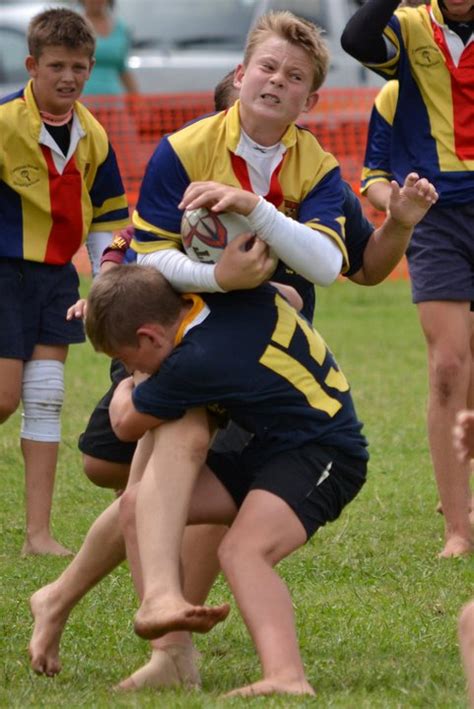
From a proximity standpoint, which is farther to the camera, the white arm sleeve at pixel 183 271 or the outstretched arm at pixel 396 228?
the outstretched arm at pixel 396 228

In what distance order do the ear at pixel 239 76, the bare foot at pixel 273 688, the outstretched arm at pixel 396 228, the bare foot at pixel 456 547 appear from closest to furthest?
the bare foot at pixel 273 688 < the outstretched arm at pixel 396 228 < the ear at pixel 239 76 < the bare foot at pixel 456 547

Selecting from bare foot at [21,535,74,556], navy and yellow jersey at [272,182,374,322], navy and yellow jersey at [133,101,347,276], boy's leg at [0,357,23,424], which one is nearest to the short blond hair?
navy and yellow jersey at [133,101,347,276]

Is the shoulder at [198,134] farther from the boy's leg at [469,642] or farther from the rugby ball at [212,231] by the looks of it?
the boy's leg at [469,642]

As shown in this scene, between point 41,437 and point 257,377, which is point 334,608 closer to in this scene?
point 257,377

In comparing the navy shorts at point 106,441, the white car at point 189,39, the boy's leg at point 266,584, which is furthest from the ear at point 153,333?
the white car at point 189,39

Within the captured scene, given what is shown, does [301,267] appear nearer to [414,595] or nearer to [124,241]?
[124,241]

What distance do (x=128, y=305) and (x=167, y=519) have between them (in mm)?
563

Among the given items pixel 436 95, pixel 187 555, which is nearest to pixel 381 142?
pixel 436 95

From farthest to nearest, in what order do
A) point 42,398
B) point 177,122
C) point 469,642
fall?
1. point 177,122
2. point 42,398
3. point 469,642

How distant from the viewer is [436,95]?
6.24 meters

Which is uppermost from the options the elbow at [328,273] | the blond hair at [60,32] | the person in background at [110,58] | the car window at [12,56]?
the elbow at [328,273]

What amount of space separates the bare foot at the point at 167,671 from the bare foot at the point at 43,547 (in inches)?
76.4

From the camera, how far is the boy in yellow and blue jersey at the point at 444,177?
6211mm

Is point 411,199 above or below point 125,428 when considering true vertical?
above
